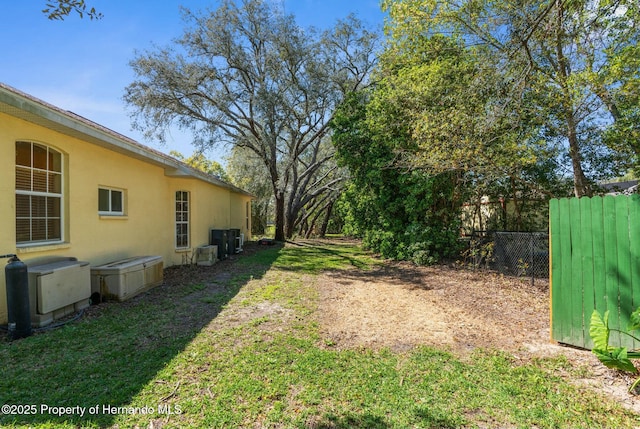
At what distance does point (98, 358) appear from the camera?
362 centimetres

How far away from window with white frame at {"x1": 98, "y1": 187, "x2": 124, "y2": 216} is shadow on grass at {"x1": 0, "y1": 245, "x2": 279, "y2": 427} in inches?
84.8

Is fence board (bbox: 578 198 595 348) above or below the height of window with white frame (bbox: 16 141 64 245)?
below

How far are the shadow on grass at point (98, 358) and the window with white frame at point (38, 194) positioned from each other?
1584mm

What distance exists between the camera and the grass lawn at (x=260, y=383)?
2.58 metres

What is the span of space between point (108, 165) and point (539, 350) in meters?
8.50

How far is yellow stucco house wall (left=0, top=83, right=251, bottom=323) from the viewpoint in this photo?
15.0ft

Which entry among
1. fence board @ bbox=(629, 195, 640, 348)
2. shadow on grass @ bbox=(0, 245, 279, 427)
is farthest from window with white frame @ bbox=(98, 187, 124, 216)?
fence board @ bbox=(629, 195, 640, 348)

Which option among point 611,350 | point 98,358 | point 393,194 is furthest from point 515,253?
point 98,358

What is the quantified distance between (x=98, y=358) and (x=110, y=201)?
4.56 m

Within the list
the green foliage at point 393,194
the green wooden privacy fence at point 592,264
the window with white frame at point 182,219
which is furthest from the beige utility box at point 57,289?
the green foliage at point 393,194

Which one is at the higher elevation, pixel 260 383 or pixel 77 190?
pixel 77 190

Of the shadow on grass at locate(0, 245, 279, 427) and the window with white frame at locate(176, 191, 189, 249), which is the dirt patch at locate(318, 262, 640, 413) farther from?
the window with white frame at locate(176, 191, 189, 249)

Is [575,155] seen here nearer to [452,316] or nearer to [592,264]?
[592,264]

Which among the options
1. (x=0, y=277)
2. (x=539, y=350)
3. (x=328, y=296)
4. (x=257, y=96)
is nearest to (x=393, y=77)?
(x=257, y=96)
